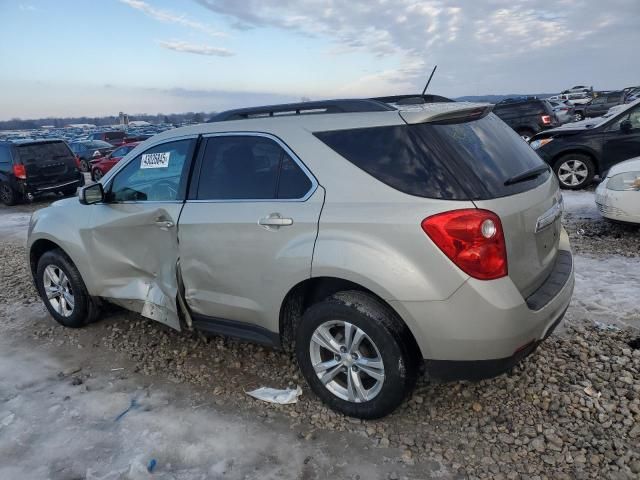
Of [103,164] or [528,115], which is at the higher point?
[528,115]

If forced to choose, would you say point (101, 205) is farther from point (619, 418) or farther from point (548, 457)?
point (619, 418)

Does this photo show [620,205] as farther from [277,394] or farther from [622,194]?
[277,394]

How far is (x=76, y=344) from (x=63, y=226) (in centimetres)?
103

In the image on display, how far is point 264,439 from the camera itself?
285 centimetres

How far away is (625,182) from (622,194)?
0.53 feet

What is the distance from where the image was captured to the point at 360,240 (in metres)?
2.64

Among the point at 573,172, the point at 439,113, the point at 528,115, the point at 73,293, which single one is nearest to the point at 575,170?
the point at 573,172

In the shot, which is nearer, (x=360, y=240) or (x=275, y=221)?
(x=360, y=240)

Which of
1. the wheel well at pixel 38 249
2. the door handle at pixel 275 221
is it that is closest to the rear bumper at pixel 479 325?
the door handle at pixel 275 221

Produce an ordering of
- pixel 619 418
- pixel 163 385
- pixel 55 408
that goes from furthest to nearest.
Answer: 1. pixel 163 385
2. pixel 55 408
3. pixel 619 418

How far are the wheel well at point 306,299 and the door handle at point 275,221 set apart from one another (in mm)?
359

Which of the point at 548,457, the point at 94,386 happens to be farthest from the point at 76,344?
the point at 548,457

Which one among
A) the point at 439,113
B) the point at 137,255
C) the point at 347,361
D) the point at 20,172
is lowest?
the point at 20,172

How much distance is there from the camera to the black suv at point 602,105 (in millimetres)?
29141
